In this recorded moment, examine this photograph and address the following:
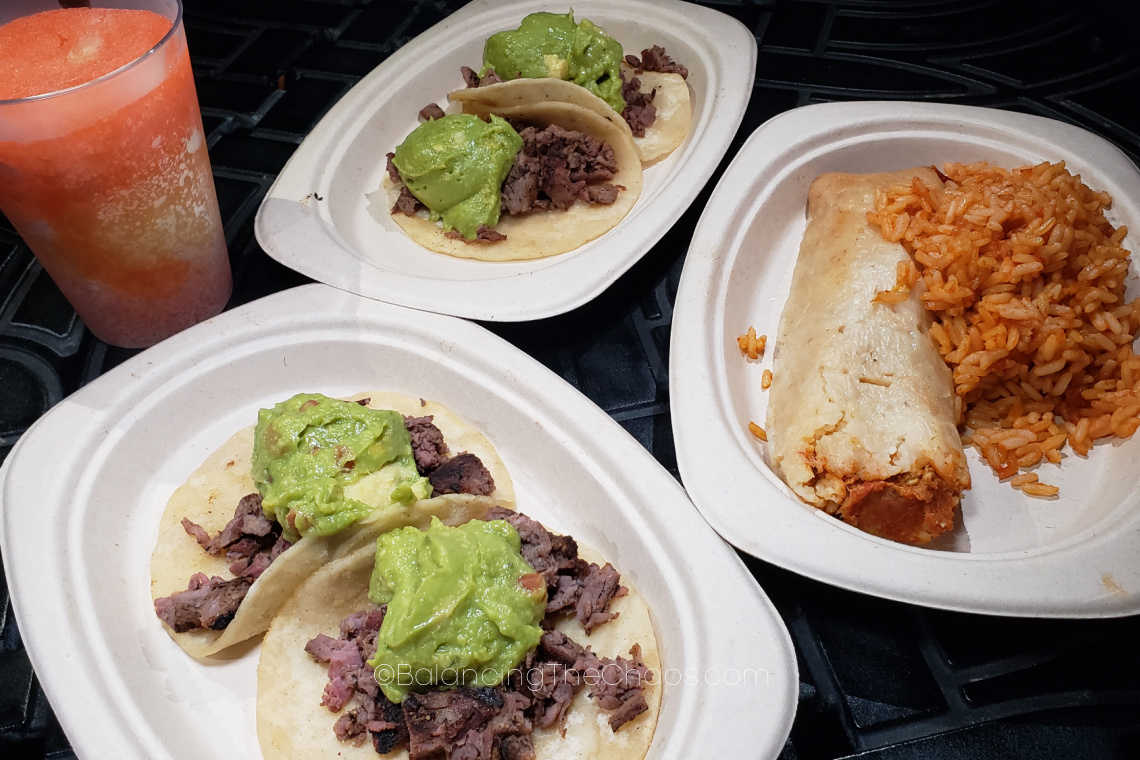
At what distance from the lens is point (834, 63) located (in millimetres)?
3164

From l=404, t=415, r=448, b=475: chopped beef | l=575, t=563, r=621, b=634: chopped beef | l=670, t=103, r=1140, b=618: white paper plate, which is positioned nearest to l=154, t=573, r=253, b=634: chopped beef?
l=404, t=415, r=448, b=475: chopped beef

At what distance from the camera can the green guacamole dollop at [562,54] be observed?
2.85 meters

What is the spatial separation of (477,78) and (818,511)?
2.14m

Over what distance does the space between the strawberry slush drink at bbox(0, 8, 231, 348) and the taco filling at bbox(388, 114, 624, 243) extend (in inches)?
25.9

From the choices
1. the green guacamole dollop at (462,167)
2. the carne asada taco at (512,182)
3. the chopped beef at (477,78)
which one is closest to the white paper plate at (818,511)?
the carne asada taco at (512,182)

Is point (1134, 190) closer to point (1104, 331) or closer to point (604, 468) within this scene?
point (1104, 331)

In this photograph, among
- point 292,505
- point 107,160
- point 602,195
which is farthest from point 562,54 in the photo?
point 292,505

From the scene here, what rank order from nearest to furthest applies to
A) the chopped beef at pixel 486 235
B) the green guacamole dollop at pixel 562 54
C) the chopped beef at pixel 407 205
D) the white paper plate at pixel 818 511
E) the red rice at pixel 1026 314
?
the white paper plate at pixel 818 511
the red rice at pixel 1026 314
the chopped beef at pixel 486 235
the chopped beef at pixel 407 205
the green guacamole dollop at pixel 562 54

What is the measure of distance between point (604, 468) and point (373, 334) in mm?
799

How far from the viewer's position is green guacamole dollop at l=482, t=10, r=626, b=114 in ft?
9.34

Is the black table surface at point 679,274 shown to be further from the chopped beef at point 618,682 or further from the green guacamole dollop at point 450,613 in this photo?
the green guacamole dollop at point 450,613

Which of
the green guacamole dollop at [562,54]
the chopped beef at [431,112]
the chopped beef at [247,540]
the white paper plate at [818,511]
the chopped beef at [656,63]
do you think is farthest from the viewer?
the chopped beef at [656,63]

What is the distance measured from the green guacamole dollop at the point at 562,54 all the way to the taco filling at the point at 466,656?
1.79 m

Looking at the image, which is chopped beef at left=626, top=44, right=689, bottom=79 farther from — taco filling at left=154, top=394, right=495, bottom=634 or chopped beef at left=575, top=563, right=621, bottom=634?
chopped beef at left=575, top=563, right=621, bottom=634
